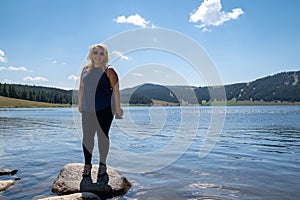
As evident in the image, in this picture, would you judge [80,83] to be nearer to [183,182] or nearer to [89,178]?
[89,178]

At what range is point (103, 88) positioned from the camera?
23.5 feet

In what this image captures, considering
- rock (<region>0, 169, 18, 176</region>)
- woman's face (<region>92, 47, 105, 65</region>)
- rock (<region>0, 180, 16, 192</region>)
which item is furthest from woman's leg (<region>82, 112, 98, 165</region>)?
rock (<region>0, 169, 18, 176</region>)

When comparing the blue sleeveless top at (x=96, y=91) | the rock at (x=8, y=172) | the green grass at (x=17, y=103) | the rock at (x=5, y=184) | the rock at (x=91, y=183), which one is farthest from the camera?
the green grass at (x=17, y=103)

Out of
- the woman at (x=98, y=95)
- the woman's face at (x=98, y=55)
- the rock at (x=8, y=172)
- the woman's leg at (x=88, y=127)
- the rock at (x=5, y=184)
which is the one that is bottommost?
Result: the rock at (x=8, y=172)

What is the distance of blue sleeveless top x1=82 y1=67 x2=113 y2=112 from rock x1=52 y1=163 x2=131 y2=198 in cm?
213

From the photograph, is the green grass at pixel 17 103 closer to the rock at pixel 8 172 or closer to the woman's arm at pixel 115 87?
the rock at pixel 8 172

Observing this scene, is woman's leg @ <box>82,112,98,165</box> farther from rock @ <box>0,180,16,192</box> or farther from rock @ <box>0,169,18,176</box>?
rock @ <box>0,169,18,176</box>

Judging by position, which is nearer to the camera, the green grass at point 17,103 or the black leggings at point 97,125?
the black leggings at point 97,125

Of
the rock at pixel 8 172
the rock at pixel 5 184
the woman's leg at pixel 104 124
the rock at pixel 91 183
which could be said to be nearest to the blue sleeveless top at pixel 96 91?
the woman's leg at pixel 104 124

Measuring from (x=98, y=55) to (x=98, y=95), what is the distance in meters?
1.09

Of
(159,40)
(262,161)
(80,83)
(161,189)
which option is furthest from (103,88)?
(262,161)

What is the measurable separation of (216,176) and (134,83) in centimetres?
476

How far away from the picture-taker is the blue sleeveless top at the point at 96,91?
7.15 metres

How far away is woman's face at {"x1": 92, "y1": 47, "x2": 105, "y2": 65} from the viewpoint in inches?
285
